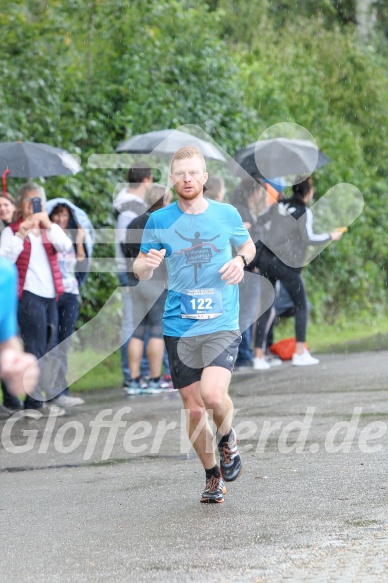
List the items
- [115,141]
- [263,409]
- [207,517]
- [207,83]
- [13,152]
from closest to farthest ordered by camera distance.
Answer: [207,517], [263,409], [13,152], [115,141], [207,83]

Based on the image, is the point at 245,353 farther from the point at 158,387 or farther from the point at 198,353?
the point at 198,353

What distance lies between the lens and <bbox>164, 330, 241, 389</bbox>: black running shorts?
22.8ft

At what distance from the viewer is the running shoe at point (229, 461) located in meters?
7.00

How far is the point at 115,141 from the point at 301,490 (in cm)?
853

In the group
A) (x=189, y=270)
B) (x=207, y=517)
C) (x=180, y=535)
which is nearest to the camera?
(x=180, y=535)

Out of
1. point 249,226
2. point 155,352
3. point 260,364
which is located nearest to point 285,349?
point 260,364

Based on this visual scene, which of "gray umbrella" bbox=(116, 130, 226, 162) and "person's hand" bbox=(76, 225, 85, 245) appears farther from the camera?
"gray umbrella" bbox=(116, 130, 226, 162)

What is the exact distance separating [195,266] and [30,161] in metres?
4.90

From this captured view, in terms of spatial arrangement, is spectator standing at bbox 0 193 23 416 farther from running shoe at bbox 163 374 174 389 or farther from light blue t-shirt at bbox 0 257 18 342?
light blue t-shirt at bbox 0 257 18 342

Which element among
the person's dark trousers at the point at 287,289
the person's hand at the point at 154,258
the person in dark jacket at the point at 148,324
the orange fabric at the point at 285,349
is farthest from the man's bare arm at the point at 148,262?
the orange fabric at the point at 285,349

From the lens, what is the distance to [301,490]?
22.9 ft

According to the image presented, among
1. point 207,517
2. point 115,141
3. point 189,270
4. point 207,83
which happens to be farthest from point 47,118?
point 207,517

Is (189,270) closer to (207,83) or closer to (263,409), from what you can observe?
(263,409)

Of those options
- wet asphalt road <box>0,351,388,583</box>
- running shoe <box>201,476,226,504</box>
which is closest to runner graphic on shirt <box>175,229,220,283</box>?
running shoe <box>201,476,226,504</box>
